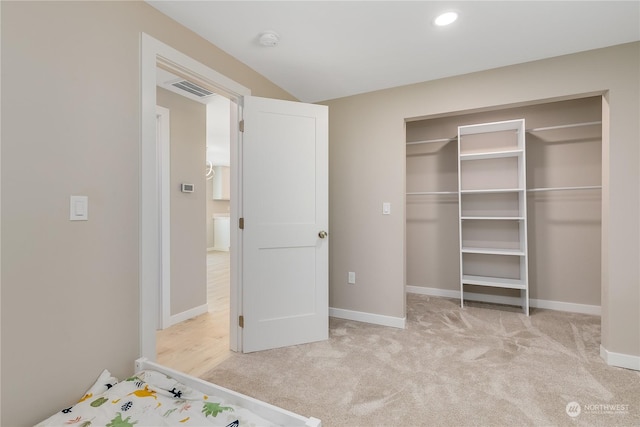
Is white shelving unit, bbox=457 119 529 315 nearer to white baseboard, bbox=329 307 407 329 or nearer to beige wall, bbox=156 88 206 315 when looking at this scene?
white baseboard, bbox=329 307 407 329

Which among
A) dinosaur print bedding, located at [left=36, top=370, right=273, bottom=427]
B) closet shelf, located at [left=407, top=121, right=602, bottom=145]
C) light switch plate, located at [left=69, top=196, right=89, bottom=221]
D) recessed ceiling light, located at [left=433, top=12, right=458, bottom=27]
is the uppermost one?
recessed ceiling light, located at [left=433, top=12, right=458, bottom=27]

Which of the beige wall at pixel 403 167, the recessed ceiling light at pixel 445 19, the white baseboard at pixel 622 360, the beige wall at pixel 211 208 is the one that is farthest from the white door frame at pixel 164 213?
the beige wall at pixel 211 208

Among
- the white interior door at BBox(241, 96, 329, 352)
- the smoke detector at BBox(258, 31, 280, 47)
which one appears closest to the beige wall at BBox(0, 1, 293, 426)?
the smoke detector at BBox(258, 31, 280, 47)

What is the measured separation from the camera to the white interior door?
2.43 meters

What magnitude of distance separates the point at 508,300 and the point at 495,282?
1.49 ft

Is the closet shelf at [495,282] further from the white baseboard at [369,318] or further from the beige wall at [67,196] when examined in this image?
the beige wall at [67,196]

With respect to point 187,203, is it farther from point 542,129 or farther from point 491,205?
point 542,129

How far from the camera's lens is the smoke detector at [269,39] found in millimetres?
2049

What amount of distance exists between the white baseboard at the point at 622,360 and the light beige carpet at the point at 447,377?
56 millimetres

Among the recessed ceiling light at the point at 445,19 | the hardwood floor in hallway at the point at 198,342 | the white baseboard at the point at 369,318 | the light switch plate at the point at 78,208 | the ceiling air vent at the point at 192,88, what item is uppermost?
the ceiling air vent at the point at 192,88

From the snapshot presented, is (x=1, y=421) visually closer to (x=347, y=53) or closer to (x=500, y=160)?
(x=347, y=53)

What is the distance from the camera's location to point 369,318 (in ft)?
10.2

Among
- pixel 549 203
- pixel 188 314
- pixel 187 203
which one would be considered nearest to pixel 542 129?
pixel 549 203

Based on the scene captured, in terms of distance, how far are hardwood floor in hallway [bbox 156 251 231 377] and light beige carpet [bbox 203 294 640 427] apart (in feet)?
0.57
